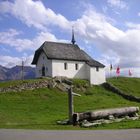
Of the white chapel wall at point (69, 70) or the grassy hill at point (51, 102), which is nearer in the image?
the grassy hill at point (51, 102)

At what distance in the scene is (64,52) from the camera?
78.4m

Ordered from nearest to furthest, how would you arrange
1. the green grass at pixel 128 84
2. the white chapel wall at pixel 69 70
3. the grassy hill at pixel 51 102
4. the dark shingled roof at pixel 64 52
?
the grassy hill at pixel 51 102
the white chapel wall at pixel 69 70
the green grass at pixel 128 84
the dark shingled roof at pixel 64 52

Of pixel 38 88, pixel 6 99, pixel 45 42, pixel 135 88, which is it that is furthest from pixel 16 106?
pixel 135 88

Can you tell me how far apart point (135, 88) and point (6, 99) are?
1324 inches

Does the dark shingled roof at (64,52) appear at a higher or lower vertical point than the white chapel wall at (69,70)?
higher

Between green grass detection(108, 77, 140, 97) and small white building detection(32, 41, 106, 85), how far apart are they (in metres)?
4.08

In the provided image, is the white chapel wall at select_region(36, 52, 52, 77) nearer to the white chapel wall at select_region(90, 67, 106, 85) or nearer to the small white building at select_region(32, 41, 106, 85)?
the small white building at select_region(32, 41, 106, 85)

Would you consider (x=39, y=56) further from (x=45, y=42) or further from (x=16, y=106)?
(x=16, y=106)

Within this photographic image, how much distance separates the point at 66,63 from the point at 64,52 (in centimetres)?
231

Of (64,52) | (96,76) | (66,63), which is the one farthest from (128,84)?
(64,52)

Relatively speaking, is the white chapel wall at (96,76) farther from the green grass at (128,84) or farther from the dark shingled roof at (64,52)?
the green grass at (128,84)

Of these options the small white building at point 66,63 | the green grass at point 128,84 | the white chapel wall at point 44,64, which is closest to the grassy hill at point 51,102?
the green grass at point 128,84

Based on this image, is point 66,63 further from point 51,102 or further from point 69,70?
point 51,102

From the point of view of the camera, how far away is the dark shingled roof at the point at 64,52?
251 ft
